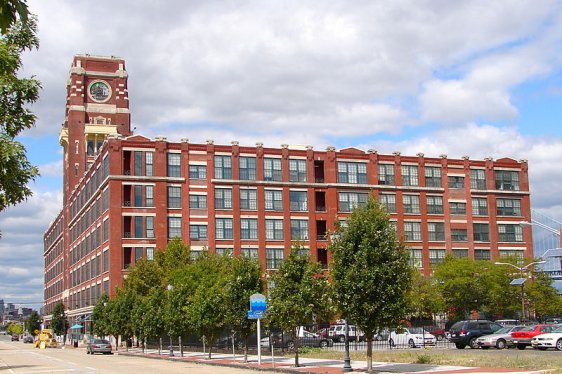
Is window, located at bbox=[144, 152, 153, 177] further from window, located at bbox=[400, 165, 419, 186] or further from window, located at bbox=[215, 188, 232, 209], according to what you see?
window, located at bbox=[400, 165, 419, 186]

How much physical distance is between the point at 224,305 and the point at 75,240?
8152 cm

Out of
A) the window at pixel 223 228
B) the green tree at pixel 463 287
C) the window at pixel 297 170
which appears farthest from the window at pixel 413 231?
the window at pixel 223 228

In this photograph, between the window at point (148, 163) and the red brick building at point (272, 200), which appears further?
the window at point (148, 163)

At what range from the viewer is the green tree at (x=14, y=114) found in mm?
12734

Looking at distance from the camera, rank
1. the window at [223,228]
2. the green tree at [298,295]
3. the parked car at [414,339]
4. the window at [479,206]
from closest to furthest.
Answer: the green tree at [298,295], the parked car at [414,339], the window at [223,228], the window at [479,206]

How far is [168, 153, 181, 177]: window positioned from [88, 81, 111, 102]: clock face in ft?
136

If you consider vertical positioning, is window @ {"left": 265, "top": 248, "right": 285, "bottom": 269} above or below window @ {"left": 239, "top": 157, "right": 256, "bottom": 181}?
below

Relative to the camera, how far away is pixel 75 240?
11969cm

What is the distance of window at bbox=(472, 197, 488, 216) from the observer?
3962 inches

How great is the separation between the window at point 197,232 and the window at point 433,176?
31396 millimetres

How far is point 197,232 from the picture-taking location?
293 feet

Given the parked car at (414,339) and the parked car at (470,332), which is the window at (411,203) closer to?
the parked car at (414,339)

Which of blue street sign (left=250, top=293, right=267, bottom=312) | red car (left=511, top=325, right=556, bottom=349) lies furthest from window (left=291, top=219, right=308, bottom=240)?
blue street sign (left=250, top=293, right=267, bottom=312)

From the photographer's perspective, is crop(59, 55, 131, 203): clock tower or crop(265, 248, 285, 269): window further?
crop(59, 55, 131, 203): clock tower
